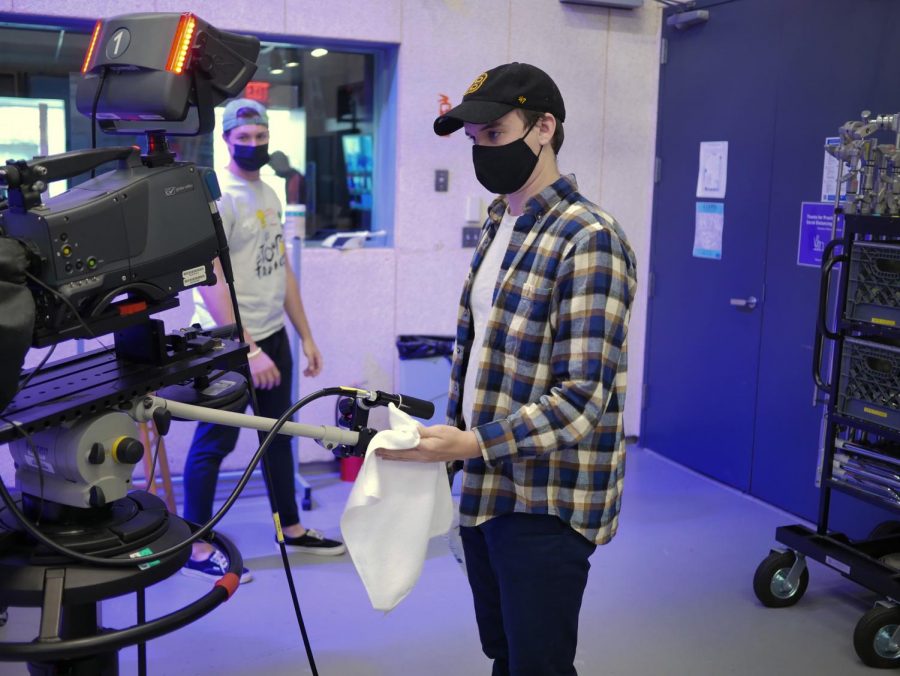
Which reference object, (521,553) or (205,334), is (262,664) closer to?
(521,553)

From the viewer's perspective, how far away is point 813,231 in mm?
3885

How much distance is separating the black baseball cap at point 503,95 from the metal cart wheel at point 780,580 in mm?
2115

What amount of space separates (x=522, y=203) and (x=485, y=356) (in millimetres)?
306

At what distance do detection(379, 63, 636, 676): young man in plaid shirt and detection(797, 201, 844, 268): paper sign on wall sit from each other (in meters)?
2.44

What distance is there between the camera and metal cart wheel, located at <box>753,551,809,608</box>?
3.18m

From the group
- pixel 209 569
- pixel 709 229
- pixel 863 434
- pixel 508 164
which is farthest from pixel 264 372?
pixel 709 229

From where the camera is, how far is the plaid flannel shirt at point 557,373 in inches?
62.0

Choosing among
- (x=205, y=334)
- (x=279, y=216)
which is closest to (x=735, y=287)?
(x=279, y=216)

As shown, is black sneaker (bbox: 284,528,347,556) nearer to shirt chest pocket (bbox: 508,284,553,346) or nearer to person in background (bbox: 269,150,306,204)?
person in background (bbox: 269,150,306,204)

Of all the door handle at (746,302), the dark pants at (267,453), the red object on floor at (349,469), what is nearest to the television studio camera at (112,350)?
the dark pants at (267,453)

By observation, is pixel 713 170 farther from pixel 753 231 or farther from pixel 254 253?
pixel 254 253

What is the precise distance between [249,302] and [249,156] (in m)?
0.50

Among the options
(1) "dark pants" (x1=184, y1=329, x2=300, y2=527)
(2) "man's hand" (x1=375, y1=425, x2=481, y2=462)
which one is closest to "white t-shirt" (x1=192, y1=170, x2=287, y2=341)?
(1) "dark pants" (x1=184, y1=329, x2=300, y2=527)

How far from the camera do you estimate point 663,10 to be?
4.75m
